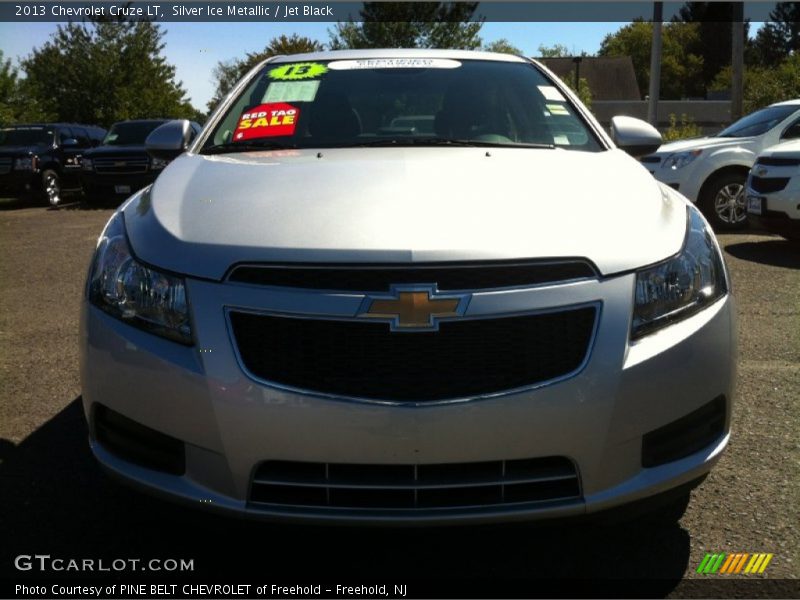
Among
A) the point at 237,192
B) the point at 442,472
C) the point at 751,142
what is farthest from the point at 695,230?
the point at 751,142

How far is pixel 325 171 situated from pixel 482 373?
3.49 ft

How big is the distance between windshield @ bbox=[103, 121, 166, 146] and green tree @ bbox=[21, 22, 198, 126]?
13.1 meters

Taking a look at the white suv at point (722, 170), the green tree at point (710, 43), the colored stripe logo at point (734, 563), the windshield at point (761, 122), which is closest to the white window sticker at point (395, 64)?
the colored stripe logo at point (734, 563)

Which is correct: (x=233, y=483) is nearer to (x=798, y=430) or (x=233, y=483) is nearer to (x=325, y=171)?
(x=325, y=171)

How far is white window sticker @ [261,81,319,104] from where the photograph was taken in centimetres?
376

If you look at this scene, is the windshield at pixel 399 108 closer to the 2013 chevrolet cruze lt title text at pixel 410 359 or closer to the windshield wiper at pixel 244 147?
the windshield wiper at pixel 244 147

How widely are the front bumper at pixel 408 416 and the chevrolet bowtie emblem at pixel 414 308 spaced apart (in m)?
0.06

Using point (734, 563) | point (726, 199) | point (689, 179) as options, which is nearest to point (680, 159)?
point (689, 179)

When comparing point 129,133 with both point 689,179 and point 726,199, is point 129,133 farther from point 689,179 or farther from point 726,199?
point 726,199

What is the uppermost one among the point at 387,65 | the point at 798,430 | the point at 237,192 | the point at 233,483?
the point at 387,65

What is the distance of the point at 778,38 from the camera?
246 feet

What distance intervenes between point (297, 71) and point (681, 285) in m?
2.31

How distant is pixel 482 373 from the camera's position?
215 centimetres

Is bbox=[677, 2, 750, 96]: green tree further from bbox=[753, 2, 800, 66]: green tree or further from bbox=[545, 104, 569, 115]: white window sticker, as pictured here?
bbox=[545, 104, 569, 115]: white window sticker
